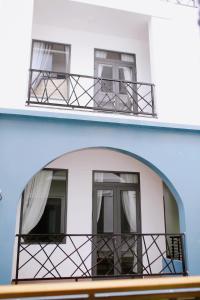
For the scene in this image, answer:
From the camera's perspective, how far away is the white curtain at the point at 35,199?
18.9ft

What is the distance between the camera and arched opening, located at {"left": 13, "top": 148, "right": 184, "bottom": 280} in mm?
5762

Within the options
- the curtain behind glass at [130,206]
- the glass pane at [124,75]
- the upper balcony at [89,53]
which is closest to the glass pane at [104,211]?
the curtain behind glass at [130,206]

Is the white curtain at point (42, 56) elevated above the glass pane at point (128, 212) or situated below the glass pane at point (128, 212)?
above

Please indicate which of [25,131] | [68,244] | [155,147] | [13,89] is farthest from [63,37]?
[68,244]

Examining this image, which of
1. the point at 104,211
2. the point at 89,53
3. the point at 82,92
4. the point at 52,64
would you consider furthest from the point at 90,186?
the point at 89,53

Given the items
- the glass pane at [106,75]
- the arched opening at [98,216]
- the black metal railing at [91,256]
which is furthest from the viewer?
the glass pane at [106,75]

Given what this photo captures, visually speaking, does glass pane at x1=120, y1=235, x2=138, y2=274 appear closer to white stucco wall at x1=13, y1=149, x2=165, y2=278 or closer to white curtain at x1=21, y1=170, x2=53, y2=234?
white stucco wall at x1=13, y1=149, x2=165, y2=278

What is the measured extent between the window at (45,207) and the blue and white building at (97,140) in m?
0.02

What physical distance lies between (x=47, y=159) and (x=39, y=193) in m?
1.62

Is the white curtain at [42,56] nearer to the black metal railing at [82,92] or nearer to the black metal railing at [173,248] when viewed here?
the black metal railing at [82,92]

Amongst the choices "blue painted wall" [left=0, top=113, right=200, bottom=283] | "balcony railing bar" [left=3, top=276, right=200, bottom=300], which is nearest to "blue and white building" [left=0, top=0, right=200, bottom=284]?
"blue painted wall" [left=0, top=113, right=200, bottom=283]

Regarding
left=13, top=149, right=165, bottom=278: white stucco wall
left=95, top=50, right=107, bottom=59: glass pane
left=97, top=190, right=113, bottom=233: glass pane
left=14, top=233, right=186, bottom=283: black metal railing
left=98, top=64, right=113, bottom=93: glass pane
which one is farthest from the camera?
left=95, top=50, right=107, bottom=59: glass pane

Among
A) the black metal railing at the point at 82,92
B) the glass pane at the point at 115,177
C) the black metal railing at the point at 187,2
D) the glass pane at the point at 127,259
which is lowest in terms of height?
the glass pane at the point at 127,259

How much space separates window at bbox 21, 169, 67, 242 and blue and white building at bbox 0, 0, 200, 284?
2cm
